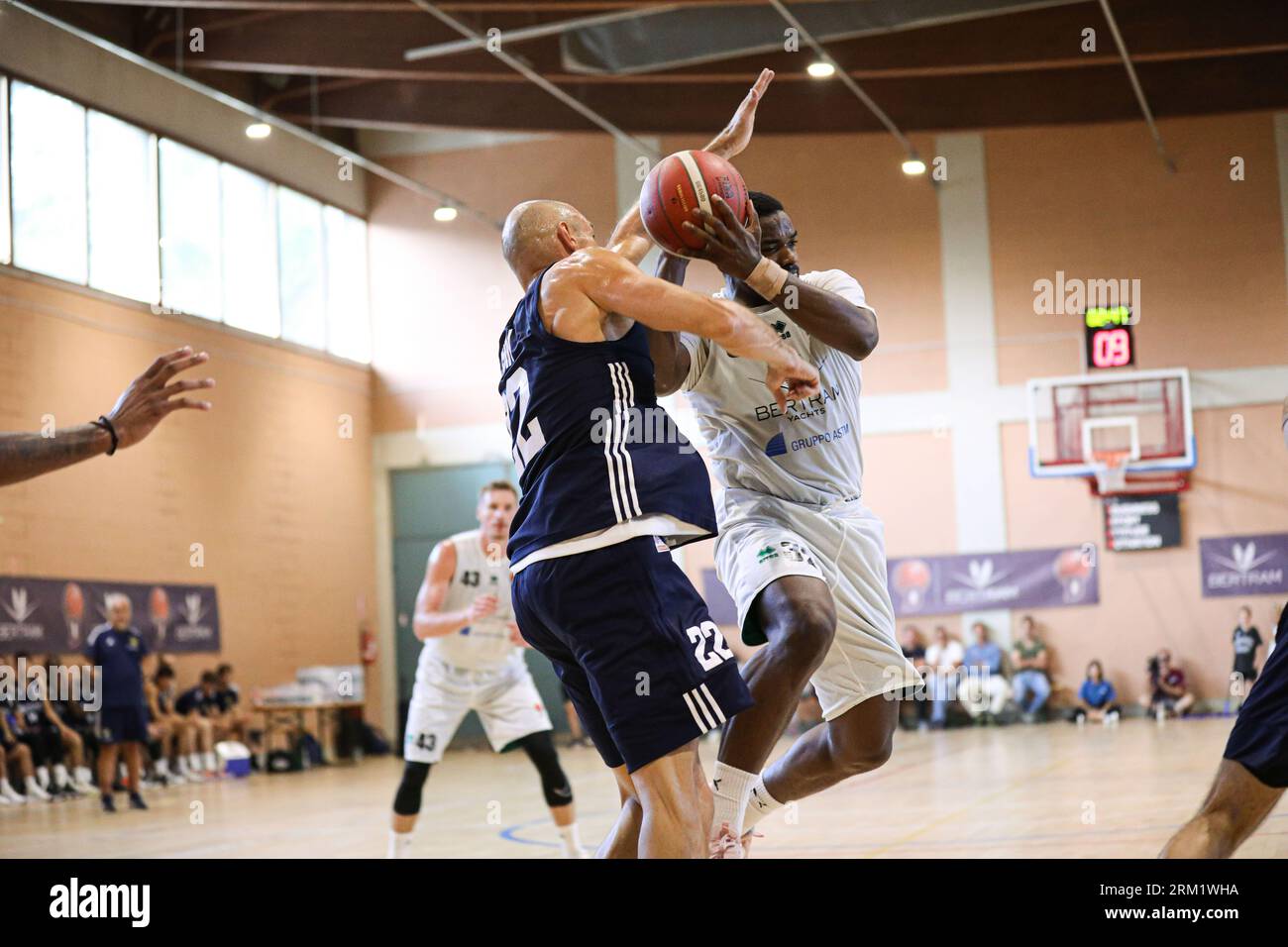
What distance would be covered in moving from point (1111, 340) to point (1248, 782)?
Answer: 17092 mm

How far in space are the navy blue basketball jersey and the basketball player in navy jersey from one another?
144 cm

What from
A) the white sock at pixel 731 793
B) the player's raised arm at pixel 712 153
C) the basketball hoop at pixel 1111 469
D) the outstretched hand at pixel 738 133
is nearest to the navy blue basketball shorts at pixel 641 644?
the white sock at pixel 731 793

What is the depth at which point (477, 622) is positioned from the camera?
791 cm

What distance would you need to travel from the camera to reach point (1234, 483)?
19.7 m

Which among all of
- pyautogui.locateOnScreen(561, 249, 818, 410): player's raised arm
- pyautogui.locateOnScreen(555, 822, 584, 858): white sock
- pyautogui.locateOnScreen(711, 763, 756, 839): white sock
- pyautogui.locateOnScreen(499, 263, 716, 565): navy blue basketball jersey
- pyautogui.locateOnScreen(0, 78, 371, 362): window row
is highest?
pyautogui.locateOnScreen(0, 78, 371, 362): window row

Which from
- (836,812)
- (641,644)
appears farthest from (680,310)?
(836,812)

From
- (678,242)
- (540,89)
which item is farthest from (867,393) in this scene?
(678,242)

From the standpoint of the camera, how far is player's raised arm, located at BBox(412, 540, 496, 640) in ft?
24.3

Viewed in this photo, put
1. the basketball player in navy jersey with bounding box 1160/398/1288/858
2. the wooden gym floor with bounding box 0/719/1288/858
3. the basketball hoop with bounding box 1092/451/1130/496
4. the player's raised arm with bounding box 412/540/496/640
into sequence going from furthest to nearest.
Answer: the basketball hoop with bounding box 1092/451/1130/496
the wooden gym floor with bounding box 0/719/1288/858
the player's raised arm with bounding box 412/540/496/640
the basketball player in navy jersey with bounding box 1160/398/1288/858

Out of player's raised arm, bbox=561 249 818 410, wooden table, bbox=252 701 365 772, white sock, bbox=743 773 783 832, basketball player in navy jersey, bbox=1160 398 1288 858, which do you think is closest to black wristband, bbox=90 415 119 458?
player's raised arm, bbox=561 249 818 410

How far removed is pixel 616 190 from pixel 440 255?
3.16m

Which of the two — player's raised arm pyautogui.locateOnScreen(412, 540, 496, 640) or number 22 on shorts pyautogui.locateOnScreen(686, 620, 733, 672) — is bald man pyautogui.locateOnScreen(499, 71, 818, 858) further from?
player's raised arm pyautogui.locateOnScreen(412, 540, 496, 640)

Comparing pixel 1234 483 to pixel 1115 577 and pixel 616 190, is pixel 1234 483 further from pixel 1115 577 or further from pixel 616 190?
pixel 616 190
